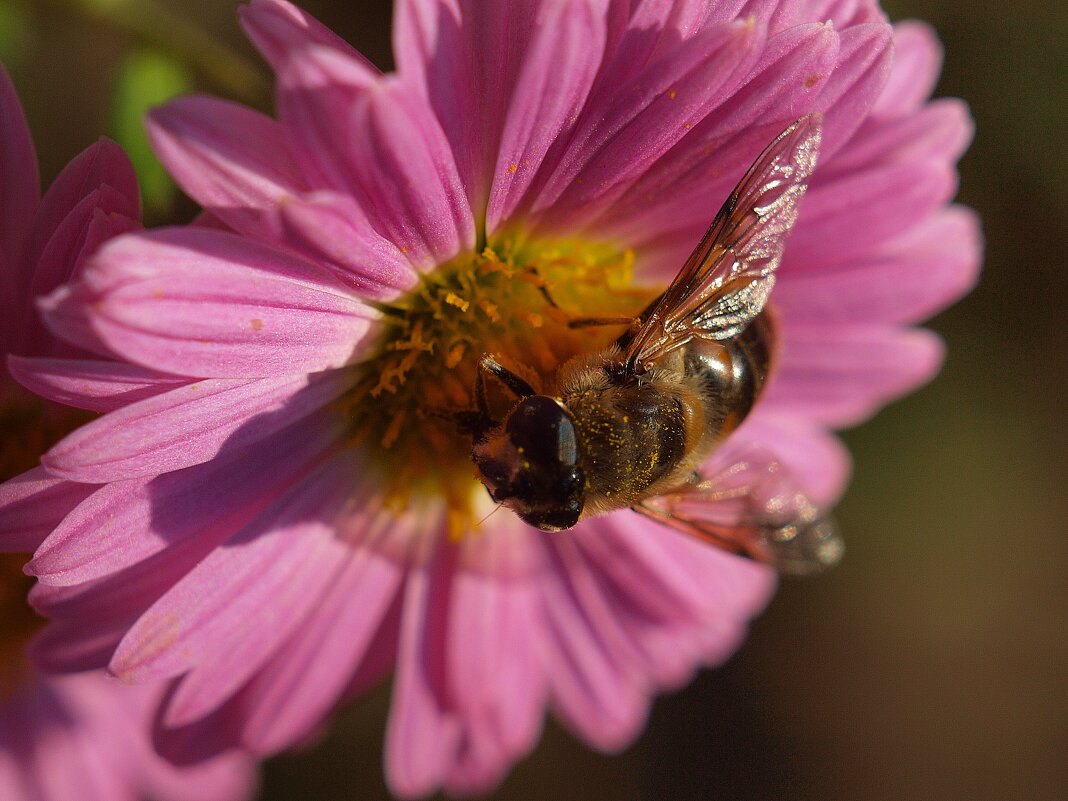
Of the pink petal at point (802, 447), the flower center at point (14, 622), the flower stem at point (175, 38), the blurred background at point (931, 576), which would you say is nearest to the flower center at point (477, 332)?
the pink petal at point (802, 447)

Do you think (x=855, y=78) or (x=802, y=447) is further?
(x=802, y=447)

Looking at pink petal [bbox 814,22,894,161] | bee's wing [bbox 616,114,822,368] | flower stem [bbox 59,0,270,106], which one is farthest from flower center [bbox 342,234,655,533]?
flower stem [bbox 59,0,270,106]

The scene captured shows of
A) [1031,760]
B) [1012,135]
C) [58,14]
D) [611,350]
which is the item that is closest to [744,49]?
[611,350]

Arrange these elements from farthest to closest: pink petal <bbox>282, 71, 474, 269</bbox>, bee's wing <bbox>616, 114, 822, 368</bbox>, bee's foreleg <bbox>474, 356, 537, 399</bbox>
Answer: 1. bee's foreleg <bbox>474, 356, 537, 399</bbox>
2. bee's wing <bbox>616, 114, 822, 368</bbox>
3. pink petal <bbox>282, 71, 474, 269</bbox>

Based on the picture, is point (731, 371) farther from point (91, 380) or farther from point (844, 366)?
point (91, 380)

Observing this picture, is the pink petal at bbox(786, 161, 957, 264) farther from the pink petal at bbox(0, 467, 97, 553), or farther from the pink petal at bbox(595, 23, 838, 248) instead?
the pink petal at bbox(0, 467, 97, 553)

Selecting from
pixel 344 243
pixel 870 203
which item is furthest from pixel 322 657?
pixel 870 203

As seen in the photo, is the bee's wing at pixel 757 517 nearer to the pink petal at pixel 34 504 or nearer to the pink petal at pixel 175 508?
the pink petal at pixel 175 508
